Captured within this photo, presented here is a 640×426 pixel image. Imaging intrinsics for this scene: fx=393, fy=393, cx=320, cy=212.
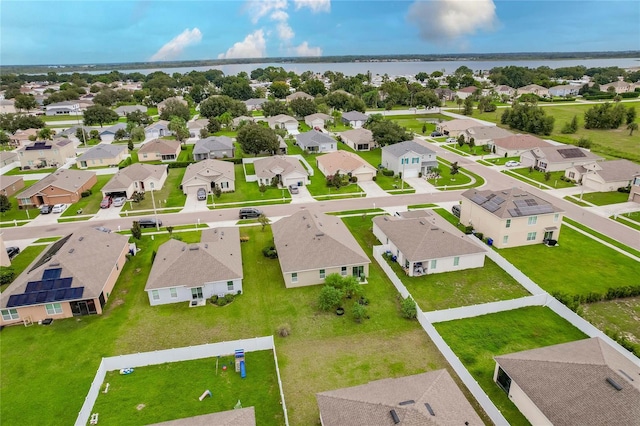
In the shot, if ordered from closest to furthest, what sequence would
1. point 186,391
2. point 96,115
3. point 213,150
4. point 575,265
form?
point 186,391, point 575,265, point 213,150, point 96,115

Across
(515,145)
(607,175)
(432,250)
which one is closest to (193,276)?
(432,250)

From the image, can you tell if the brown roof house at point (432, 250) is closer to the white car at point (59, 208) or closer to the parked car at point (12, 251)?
the parked car at point (12, 251)

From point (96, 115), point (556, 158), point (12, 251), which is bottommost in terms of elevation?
point (12, 251)

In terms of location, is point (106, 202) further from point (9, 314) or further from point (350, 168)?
point (350, 168)

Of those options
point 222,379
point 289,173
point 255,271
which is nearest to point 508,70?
point 289,173

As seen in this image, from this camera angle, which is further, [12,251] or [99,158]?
[99,158]

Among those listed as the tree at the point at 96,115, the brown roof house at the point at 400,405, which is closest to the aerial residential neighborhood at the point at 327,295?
the brown roof house at the point at 400,405

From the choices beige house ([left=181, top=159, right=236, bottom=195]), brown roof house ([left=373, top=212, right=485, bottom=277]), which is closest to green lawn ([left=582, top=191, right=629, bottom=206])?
brown roof house ([left=373, top=212, right=485, bottom=277])

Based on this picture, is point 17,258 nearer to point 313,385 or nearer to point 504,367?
point 313,385
